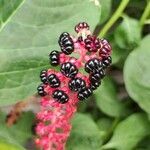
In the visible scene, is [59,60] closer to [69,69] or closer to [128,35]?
[69,69]

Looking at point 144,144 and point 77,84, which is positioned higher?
point 77,84

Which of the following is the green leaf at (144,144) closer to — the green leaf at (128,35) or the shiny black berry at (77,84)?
the green leaf at (128,35)

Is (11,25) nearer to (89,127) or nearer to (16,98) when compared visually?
(16,98)

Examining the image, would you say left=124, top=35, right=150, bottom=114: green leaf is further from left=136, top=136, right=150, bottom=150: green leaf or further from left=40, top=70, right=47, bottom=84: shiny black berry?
left=40, top=70, right=47, bottom=84: shiny black berry

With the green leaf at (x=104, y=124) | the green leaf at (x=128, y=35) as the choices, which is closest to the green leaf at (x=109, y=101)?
the green leaf at (x=104, y=124)

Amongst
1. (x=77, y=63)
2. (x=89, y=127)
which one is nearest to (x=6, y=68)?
(x=77, y=63)

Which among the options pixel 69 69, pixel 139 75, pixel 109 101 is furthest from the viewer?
pixel 109 101

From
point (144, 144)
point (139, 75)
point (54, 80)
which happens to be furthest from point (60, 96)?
point (144, 144)
